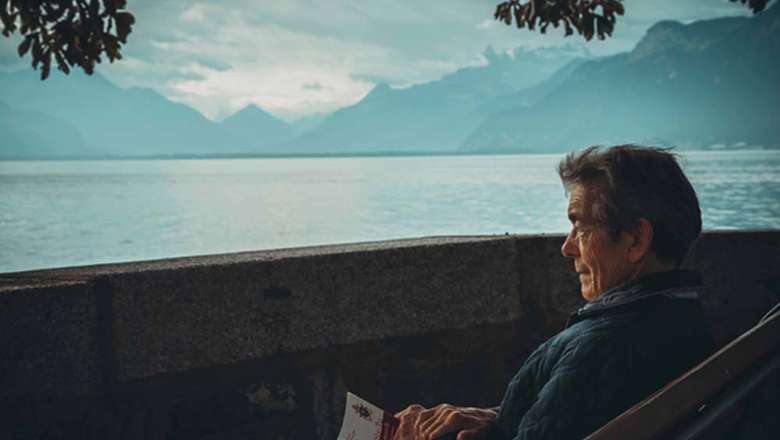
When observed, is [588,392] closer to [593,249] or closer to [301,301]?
[593,249]

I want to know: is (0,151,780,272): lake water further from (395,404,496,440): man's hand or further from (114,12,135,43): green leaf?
(395,404,496,440): man's hand

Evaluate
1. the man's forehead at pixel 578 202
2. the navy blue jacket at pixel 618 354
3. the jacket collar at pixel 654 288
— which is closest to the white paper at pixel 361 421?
the navy blue jacket at pixel 618 354

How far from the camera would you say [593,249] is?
1964mm

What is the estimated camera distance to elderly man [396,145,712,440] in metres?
1.72

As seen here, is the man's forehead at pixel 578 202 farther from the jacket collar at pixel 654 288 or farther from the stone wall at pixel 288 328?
the stone wall at pixel 288 328

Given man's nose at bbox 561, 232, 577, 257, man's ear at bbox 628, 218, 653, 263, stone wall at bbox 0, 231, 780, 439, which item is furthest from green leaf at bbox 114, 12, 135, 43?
man's ear at bbox 628, 218, 653, 263

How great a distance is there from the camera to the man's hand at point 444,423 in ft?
6.64

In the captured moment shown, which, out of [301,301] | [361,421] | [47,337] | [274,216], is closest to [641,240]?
[361,421]

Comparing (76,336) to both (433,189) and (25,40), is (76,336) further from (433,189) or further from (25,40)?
(433,189)

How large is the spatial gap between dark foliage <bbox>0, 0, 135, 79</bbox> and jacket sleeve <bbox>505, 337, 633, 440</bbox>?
4.17 metres

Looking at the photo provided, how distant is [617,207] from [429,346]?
1.79m

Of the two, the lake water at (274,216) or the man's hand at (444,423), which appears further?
the lake water at (274,216)

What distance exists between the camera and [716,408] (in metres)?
1.50

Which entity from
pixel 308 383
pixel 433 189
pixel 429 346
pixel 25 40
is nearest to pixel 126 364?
pixel 308 383
